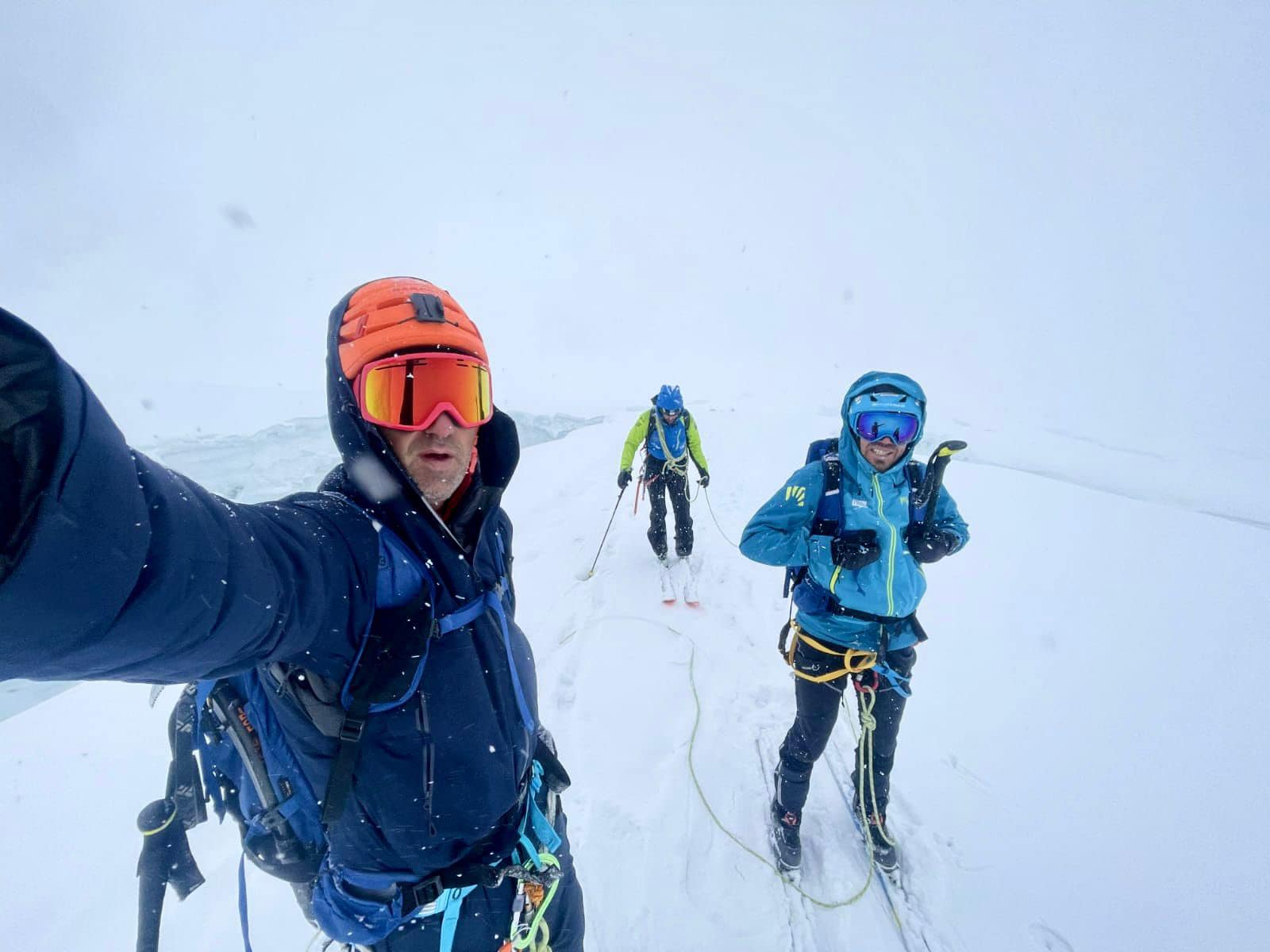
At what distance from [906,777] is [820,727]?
4.96 feet

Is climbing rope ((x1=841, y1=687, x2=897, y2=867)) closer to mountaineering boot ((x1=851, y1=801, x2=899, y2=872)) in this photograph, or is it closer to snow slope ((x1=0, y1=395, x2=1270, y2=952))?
mountaineering boot ((x1=851, y1=801, x2=899, y2=872))

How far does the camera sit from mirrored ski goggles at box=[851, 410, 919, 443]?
2516 millimetres

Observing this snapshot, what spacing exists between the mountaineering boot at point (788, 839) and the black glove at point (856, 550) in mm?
1660

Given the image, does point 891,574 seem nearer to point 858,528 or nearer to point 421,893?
point 858,528

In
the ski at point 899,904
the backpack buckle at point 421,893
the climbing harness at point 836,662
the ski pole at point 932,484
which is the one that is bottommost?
the ski at point 899,904

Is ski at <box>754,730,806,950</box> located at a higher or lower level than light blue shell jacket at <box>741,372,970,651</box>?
lower

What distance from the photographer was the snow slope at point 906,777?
2693 millimetres

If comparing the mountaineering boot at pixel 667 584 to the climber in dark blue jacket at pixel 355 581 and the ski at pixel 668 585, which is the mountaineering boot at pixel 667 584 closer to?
the ski at pixel 668 585

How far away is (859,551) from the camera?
243cm

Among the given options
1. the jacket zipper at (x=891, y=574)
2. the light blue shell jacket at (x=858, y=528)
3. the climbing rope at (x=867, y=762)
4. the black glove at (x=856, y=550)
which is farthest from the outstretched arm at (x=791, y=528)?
the climbing rope at (x=867, y=762)

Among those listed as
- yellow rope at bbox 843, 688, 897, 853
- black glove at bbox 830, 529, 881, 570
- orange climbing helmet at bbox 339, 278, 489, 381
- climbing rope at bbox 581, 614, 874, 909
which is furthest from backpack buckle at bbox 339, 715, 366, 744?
climbing rope at bbox 581, 614, 874, 909

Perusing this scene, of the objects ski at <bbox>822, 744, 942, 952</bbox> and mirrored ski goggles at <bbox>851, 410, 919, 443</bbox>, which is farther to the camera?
ski at <bbox>822, 744, 942, 952</bbox>

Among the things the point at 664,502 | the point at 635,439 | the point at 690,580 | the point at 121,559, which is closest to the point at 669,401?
the point at 635,439

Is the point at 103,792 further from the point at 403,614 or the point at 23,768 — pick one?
the point at 403,614
